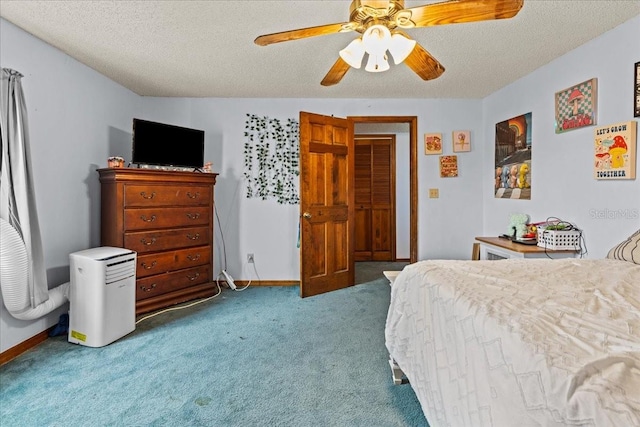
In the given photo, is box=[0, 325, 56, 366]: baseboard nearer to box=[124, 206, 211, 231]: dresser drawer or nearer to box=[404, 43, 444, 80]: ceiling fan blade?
box=[124, 206, 211, 231]: dresser drawer

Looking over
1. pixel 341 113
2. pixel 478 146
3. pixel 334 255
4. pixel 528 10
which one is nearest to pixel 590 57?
pixel 528 10

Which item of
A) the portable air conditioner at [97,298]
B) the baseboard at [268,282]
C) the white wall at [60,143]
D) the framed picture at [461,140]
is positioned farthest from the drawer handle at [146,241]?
the framed picture at [461,140]

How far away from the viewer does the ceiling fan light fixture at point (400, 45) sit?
166 centimetres

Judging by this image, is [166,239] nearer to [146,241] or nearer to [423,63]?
[146,241]

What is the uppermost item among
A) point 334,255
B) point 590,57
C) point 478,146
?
point 590,57

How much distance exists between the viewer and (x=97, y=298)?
7.82 ft

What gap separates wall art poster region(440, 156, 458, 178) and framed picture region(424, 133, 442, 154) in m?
0.12

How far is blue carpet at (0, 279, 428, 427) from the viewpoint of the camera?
1.65m

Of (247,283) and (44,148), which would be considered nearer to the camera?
(44,148)

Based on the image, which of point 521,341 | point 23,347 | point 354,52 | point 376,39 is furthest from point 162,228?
point 521,341

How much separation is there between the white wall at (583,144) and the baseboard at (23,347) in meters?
4.19

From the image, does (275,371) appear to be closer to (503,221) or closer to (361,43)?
(361,43)

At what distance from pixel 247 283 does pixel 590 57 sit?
3.89 metres

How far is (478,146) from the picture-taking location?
411 centimetres
